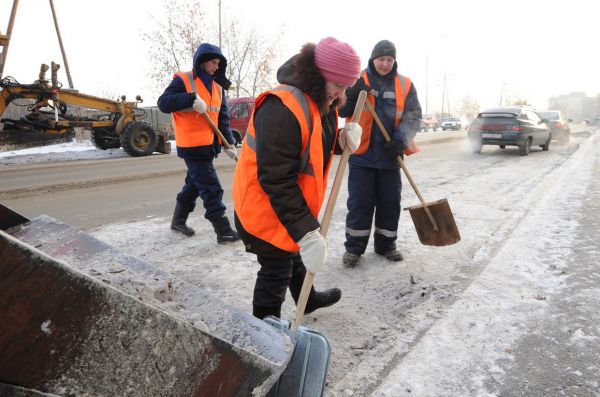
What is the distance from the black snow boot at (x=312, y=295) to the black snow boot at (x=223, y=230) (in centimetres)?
159

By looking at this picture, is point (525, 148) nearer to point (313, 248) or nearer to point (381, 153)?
point (381, 153)

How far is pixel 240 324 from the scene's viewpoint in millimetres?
1383

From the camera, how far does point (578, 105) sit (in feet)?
373

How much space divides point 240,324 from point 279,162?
2.31 feet

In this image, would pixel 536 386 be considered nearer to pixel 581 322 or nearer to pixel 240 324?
pixel 581 322

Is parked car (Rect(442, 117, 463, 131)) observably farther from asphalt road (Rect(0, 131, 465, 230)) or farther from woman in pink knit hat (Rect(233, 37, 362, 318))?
woman in pink knit hat (Rect(233, 37, 362, 318))

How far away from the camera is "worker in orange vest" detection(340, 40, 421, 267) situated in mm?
3439

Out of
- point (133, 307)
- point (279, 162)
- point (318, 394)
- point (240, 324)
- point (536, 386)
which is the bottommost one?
point (536, 386)

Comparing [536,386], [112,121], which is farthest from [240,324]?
[112,121]

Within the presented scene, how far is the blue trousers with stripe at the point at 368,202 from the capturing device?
3.56m

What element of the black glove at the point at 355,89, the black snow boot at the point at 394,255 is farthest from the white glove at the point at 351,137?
the black snow boot at the point at 394,255

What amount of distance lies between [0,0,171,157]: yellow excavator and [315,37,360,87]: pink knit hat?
10655 mm

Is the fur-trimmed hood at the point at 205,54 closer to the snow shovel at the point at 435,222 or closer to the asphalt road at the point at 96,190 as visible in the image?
the snow shovel at the point at 435,222

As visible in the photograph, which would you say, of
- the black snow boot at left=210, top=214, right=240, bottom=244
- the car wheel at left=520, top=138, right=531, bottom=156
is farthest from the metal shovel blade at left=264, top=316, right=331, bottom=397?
the car wheel at left=520, top=138, right=531, bottom=156
